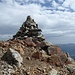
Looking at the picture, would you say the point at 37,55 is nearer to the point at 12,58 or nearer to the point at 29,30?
the point at 12,58

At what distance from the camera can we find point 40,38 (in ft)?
161

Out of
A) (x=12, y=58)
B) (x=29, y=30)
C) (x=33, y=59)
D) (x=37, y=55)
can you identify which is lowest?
(x=33, y=59)

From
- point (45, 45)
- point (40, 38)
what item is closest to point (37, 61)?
point (45, 45)

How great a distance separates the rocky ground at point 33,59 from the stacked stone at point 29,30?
2.46 meters

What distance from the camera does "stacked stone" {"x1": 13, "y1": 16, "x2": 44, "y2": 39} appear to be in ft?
168

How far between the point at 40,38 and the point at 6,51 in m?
13.0

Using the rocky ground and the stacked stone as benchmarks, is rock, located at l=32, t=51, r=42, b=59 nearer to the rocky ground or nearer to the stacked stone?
the rocky ground

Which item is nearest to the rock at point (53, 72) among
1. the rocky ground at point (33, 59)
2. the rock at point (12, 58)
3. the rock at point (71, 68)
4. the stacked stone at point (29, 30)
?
the rocky ground at point (33, 59)

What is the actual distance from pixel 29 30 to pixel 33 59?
15.8 metres

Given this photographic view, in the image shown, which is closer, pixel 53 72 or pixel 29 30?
pixel 53 72

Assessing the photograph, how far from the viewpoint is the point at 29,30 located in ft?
171

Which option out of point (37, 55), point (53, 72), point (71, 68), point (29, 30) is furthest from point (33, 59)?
point (29, 30)

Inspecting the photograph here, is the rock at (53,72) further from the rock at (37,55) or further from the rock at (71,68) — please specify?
the rock at (37,55)

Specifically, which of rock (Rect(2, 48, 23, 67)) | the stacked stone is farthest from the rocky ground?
the stacked stone
